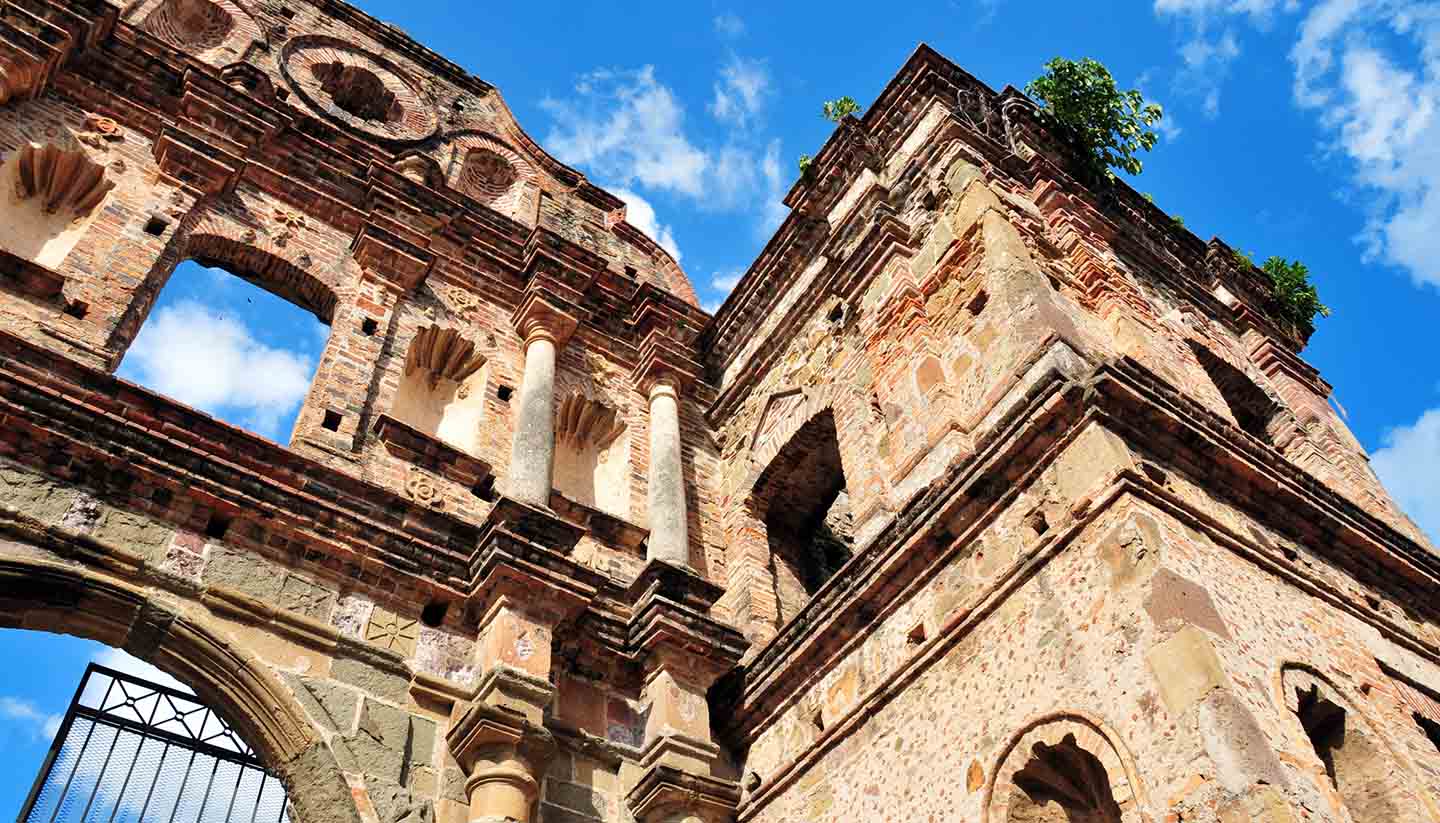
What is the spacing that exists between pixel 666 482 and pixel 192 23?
25.8 ft

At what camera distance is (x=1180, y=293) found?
1138cm

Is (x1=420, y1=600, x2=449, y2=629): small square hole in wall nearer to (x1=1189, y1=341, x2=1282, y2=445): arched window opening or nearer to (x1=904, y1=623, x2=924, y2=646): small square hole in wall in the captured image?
(x1=904, y1=623, x2=924, y2=646): small square hole in wall

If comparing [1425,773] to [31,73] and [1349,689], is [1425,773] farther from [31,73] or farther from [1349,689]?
[31,73]

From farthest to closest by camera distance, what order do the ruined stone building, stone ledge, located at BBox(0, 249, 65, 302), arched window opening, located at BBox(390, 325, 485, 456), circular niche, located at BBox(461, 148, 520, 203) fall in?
1. circular niche, located at BBox(461, 148, 520, 203)
2. arched window opening, located at BBox(390, 325, 485, 456)
3. stone ledge, located at BBox(0, 249, 65, 302)
4. the ruined stone building

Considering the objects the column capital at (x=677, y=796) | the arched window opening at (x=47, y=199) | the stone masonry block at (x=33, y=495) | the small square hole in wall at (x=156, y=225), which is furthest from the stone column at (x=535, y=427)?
the arched window opening at (x=47, y=199)

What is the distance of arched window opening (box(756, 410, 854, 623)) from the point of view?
407 inches

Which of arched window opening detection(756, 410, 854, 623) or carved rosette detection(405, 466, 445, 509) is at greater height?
arched window opening detection(756, 410, 854, 623)

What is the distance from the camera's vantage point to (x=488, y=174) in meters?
14.0

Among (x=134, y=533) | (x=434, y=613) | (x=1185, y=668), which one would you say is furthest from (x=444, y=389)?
(x=1185, y=668)

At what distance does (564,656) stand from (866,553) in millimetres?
2383

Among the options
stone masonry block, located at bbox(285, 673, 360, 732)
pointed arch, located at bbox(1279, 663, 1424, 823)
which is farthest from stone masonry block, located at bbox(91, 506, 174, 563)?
pointed arch, located at bbox(1279, 663, 1424, 823)

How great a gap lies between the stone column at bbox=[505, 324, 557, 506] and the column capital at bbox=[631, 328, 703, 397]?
109 cm

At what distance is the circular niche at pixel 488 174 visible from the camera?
13.7 metres

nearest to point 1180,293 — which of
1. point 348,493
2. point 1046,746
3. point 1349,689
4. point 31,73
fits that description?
point 1349,689
